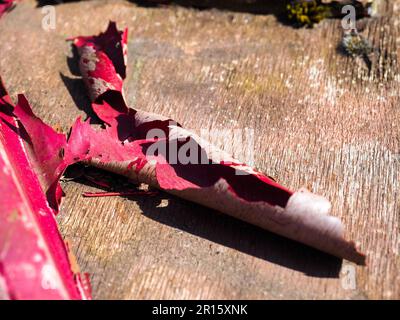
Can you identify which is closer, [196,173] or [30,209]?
[30,209]

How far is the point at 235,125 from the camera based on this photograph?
8.34 ft

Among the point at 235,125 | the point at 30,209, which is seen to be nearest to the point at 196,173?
the point at 235,125

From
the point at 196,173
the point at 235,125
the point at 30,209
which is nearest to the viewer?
the point at 30,209

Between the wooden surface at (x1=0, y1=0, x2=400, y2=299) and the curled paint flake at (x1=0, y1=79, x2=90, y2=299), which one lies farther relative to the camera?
the wooden surface at (x1=0, y1=0, x2=400, y2=299)

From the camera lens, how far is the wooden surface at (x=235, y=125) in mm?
2021

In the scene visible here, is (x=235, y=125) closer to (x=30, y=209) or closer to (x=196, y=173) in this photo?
(x=196, y=173)

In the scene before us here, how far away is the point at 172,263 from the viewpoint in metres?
2.08

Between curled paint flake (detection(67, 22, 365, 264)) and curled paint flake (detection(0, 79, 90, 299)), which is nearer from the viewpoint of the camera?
curled paint flake (detection(0, 79, 90, 299))

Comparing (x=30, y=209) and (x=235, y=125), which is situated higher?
(x=30, y=209)

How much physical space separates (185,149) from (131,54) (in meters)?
0.91

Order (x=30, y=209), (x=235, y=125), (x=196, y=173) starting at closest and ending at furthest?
(x=30, y=209), (x=196, y=173), (x=235, y=125)

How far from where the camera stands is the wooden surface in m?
2.02

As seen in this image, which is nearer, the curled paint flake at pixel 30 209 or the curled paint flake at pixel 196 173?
the curled paint flake at pixel 30 209
